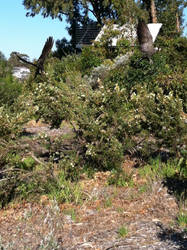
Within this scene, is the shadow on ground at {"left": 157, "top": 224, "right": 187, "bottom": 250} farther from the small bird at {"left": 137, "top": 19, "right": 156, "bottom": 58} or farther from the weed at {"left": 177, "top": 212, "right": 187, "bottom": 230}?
the small bird at {"left": 137, "top": 19, "right": 156, "bottom": 58}

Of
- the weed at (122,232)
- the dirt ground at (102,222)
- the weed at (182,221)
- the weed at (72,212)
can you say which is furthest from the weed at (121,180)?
the weed at (122,232)

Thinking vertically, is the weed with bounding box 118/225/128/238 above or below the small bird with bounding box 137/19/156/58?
below

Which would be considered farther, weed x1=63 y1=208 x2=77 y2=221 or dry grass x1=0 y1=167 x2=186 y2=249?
weed x1=63 y1=208 x2=77 y2=221

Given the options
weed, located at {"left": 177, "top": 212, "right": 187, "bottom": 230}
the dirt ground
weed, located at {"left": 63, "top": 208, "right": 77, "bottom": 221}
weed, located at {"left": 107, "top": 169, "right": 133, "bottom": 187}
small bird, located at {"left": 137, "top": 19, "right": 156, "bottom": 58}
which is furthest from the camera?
small bird, located at {"left": 137, "top": 19, "right": 156, "bottom": 58}

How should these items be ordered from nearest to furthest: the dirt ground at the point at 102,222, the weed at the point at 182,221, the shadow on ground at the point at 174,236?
1. the shadow on ground at the point at 174,236
2. the dirt ground at the point at 102,222
3. the weed at the point at 182,221

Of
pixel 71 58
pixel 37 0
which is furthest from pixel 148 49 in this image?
pixel 37 0

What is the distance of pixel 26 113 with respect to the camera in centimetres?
567

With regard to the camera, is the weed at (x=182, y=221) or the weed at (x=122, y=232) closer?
the weed at (x=122, y=232)

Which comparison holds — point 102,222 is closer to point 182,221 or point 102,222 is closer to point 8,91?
point 182,221

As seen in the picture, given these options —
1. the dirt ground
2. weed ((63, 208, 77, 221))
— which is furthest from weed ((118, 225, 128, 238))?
weed ((63, 208, 77, 221))

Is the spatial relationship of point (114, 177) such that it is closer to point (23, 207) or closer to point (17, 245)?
point (23, 207)

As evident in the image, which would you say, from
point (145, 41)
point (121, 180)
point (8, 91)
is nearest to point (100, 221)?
point (121, 180)

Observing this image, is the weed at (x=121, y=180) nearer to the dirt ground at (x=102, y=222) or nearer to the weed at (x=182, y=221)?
the dirt ground at (x=102, y=222)

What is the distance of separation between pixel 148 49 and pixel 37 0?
21501 mm
